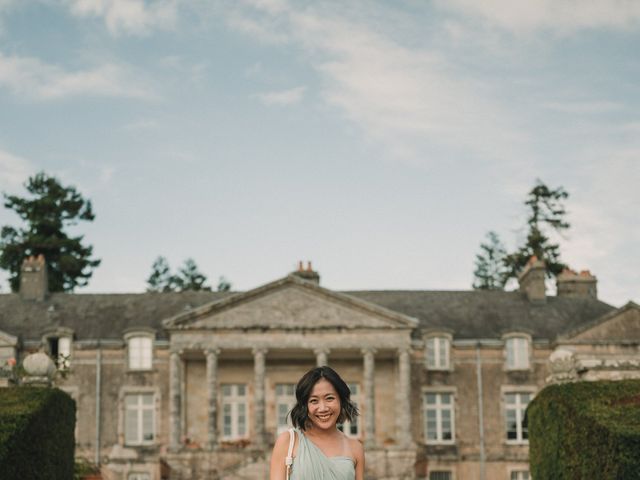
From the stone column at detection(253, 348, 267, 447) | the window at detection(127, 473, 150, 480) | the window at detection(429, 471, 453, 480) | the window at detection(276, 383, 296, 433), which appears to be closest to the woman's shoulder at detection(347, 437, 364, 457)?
the stone column at detection(253, 348, 267, 447)

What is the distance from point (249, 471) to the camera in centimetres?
3653

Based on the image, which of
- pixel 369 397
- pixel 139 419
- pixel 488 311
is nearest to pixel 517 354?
pixel 488 311

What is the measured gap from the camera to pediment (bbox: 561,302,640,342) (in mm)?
40250

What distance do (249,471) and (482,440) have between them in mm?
8932

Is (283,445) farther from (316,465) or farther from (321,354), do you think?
(321,354)

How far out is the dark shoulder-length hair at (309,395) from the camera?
19.8 feet

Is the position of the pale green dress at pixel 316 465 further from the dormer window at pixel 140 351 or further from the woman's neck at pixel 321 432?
the dormer window at pixel 140 351

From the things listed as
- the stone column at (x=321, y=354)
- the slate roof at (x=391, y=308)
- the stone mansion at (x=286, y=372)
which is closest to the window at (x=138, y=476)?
the stone mansion at (x=286, y=372)

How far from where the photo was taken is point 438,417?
1597 inches

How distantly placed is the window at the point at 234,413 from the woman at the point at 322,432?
34.9 metres

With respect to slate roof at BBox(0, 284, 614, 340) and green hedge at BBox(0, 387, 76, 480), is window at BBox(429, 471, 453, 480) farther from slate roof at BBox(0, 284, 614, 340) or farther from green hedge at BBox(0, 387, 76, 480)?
green hedge at BBox(0, 387, 76, 480)

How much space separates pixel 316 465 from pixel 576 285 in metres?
41.7

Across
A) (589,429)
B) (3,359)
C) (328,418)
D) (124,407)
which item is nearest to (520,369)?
(124,407)

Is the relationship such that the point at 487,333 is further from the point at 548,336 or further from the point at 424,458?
the point at 424,458
